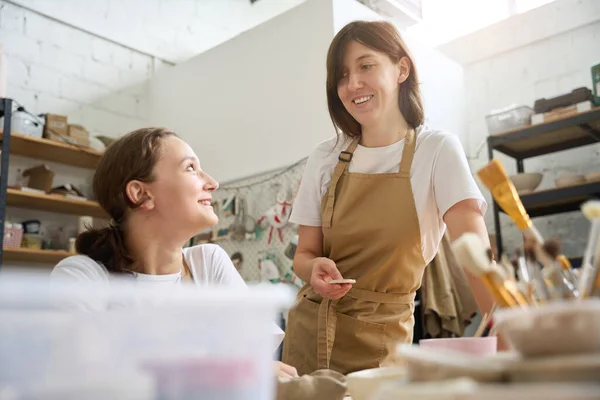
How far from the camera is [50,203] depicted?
2.98 metres

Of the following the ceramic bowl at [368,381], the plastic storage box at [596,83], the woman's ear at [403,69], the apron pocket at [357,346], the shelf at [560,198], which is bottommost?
the apron pocket at [357,346]

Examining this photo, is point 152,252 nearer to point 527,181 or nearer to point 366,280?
point 366,280

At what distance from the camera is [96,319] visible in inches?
13.3

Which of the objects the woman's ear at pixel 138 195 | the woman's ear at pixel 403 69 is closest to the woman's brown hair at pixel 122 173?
the woman's ear at pixel 138 195

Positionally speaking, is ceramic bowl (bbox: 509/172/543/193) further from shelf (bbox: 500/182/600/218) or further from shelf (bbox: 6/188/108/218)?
shelf (bbox: 6/188/108/218)

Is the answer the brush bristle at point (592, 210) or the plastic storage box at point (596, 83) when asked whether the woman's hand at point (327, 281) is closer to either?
the brush bristle at point (592, 210)

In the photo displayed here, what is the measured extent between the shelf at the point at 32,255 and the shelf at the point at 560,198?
244cm

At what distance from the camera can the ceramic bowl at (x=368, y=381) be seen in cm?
57

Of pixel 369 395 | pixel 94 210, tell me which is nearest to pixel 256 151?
pixel 94 210

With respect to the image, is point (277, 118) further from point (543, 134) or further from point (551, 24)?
point (551, 24)

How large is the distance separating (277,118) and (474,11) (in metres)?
1.74

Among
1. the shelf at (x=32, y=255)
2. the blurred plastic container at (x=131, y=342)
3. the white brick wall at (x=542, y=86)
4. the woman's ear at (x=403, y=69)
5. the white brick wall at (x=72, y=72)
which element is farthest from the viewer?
the white brick wall at (x=72, y=72)

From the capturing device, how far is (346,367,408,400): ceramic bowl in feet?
1.88

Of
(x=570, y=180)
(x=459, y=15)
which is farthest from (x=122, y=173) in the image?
(x=459, y=15)
